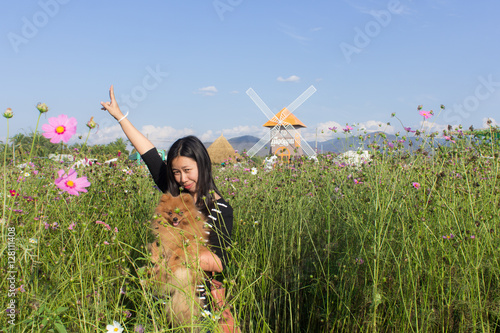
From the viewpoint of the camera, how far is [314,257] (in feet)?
6.94

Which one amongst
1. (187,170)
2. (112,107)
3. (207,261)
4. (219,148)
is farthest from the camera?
(219,148)

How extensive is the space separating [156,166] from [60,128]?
1258 millimetres

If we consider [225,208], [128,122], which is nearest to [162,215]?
[225,208]

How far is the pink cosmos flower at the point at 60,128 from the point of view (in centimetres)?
143

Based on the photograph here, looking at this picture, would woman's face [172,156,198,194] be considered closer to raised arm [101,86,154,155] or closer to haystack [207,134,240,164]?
raised arm [101,86,154,155]

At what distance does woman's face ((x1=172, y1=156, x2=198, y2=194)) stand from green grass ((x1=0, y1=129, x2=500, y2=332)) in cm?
38

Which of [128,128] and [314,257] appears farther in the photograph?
[128,128]

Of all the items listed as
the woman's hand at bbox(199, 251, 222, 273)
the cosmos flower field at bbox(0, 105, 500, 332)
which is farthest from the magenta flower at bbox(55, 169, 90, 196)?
the woman's hand at bbox(199, 251, 222, 273)

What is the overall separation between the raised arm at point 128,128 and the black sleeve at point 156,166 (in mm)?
40

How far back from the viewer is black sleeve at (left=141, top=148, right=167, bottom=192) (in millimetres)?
2666

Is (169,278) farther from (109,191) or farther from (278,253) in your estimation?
(109,191)

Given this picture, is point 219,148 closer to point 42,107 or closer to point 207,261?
point 207,261

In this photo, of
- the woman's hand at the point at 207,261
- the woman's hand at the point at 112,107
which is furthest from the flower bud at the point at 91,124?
the woman's hand at the point at 112,107
